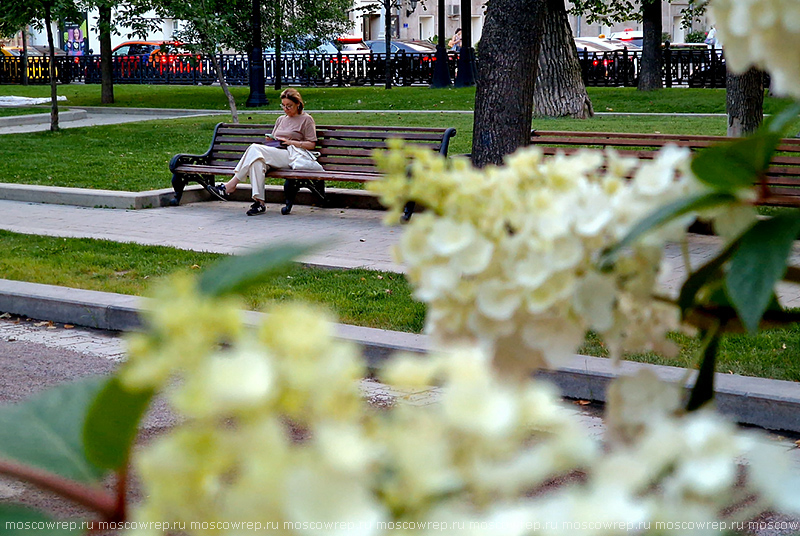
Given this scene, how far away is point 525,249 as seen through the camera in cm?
72

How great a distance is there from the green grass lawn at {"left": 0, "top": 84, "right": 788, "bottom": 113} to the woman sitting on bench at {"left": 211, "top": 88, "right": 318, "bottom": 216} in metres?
10.3

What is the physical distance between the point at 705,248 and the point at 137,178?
750 centimetres

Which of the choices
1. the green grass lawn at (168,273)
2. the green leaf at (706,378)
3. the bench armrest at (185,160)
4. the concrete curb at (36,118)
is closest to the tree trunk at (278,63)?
the concrete curb at (36,118)

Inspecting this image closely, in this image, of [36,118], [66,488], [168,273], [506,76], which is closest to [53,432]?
[66,488]

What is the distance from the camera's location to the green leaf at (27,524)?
0.66m

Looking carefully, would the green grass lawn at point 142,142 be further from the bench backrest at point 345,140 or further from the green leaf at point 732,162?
the green leaf at point 732,162

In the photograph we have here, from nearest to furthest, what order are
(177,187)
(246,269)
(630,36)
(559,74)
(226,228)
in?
(246,269)
(226,228)
(177,187)
(559,74)
(630,36)

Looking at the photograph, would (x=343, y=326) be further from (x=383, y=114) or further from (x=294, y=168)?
(x=383, y=114)

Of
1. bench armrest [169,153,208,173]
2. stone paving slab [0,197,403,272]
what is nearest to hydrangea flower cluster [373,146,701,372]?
stone paving slab [0,197,403,272]

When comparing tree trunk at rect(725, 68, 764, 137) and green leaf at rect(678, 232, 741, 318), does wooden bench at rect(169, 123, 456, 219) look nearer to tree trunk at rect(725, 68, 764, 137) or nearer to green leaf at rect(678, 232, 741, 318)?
tree trunk at rect(725, 68, 764, 137)

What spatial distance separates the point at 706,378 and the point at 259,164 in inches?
397

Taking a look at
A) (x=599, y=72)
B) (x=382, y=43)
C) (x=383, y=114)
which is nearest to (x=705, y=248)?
(x=383, y=114)

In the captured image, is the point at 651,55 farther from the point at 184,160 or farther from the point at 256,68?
the point at 184,160

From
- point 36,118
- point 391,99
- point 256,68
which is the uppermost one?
point 256,68
